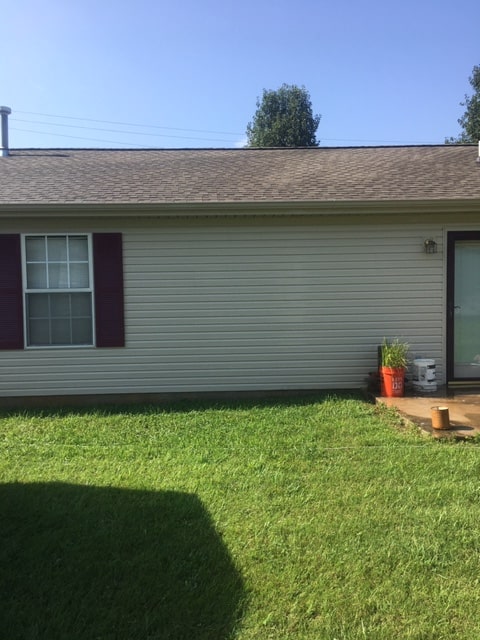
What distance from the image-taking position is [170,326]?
759 centimetres

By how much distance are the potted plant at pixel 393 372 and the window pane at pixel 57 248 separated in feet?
14.3

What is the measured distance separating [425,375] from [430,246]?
68.2 inches

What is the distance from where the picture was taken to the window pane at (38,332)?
7.48 meters

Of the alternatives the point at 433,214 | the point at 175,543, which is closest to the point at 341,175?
the point at 433,214

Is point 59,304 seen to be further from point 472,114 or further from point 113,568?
point 472,114

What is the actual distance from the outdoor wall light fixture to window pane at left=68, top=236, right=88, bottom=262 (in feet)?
14.8

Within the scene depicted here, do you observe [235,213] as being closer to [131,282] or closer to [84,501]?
[131,282]

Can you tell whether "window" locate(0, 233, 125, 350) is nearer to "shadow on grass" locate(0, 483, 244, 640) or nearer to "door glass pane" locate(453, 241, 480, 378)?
"shadow on grass" locate(0, 483, 244, 640)

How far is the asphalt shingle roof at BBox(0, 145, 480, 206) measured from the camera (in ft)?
24.1

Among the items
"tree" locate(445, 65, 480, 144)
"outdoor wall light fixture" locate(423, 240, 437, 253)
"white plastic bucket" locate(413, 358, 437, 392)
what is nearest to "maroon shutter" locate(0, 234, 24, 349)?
"white plastic bucket" locate(413, 358, 437, 392)

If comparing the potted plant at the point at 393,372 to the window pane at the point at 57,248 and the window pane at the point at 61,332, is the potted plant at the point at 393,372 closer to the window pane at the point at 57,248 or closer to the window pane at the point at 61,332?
the window pane at the point at 61,332

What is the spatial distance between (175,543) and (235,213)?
4.81m

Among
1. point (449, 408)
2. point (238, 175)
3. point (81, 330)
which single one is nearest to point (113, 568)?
point (449, 408)

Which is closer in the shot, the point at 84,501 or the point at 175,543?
the point at 175,543
